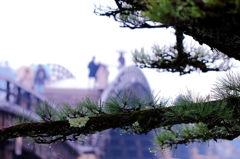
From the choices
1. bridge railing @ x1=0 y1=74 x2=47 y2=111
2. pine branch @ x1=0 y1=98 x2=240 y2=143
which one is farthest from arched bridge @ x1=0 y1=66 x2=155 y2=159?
pine branch @ x1=0 y1=98 x2=240 y2=143

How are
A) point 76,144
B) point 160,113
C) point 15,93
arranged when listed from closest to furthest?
point 160,113 < point 15,93 < point 76,144

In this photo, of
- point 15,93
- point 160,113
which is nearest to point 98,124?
point 160,113

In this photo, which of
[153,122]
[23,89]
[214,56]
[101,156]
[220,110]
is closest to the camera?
[220,110]

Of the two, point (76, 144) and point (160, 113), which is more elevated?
point (160, 113)

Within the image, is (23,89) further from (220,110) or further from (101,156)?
(220,110)

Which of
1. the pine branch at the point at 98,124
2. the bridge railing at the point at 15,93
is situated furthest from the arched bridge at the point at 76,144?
the pine branch at the point at 98,124

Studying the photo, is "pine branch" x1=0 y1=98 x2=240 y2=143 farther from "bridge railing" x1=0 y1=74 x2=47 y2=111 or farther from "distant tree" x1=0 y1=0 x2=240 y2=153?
"bridge railing" x1=0 y1=74 x2=47 y2=111

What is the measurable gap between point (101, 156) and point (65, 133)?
1427 centimetres

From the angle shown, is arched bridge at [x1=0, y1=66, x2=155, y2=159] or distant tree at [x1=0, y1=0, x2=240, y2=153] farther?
arched bridge at [x1=0, y1=66, x2=155, y2=159]

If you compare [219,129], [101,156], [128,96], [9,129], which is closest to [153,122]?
[128,96]

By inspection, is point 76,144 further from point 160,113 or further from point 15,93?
point 160,113

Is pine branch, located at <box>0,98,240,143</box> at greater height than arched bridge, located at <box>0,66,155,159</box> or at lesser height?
greater

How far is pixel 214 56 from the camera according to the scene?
3535mm

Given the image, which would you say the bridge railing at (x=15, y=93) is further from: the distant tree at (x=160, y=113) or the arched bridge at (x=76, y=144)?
the distant tree at (x=160, y=113)
